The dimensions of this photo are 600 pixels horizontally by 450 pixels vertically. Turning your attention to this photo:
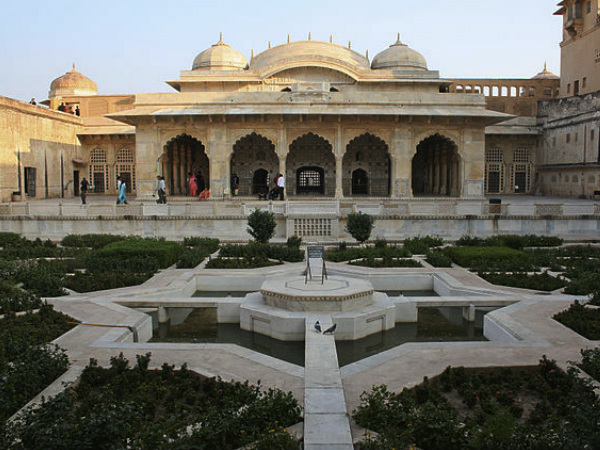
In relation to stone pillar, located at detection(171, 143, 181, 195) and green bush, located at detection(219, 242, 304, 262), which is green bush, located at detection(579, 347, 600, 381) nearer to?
green bush, located at detection(219, 242, 304, 262)

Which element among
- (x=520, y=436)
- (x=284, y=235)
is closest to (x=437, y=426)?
(x=520, y=436)

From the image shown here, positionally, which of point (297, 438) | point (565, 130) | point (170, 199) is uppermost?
point (565, 130)

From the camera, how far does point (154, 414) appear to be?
4535 millimetres

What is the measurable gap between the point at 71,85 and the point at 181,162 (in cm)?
1240

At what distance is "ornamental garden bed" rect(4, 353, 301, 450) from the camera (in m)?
3.65

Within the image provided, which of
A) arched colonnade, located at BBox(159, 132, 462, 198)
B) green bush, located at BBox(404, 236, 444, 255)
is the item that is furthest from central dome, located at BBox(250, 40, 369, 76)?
green bush, located at BBox(404, 236, 444, 255)

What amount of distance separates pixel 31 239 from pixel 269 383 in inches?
494

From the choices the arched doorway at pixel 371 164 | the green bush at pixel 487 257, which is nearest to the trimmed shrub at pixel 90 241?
the green bush at pixel 487 257

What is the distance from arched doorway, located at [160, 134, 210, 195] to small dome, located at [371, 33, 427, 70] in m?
10.1

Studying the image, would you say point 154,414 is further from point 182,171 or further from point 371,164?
point 371,164

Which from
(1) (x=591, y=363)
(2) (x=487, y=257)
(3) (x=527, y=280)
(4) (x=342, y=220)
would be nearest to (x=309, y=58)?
(4) (x=342, y=220)

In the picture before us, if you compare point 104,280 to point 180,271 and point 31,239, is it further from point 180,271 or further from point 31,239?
point 31,239

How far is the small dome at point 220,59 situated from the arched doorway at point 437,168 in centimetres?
1011

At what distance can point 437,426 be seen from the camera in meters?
3.92
